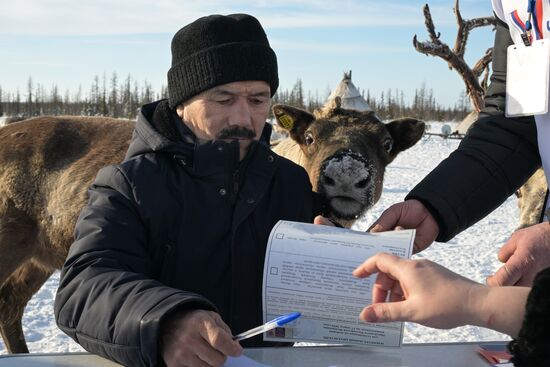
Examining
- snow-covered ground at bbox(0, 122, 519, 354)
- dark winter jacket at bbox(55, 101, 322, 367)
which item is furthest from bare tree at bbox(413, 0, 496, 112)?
dark winter jacket at bbox(55, 101, 322, 367)

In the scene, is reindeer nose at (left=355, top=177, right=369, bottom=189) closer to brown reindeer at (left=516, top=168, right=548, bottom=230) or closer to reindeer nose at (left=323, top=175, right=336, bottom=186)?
reindeer nose at (left=323, top=175, right=336, bottom=186)

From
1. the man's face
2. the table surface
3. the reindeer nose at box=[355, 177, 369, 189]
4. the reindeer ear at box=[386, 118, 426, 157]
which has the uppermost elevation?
the man's face

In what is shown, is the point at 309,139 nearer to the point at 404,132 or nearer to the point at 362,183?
the point at 404,132

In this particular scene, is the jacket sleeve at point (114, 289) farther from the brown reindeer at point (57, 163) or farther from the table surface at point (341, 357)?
the brown reindeer at point (57, 163)

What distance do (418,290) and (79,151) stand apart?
3.82 meters

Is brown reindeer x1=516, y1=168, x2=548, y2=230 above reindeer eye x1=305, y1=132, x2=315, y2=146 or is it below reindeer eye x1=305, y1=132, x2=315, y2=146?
below

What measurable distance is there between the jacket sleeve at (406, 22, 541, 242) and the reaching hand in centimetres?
114

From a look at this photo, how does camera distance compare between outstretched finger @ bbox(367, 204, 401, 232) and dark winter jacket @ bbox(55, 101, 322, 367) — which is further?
outstretched finger @ bbox(367, 204, 401, 232)

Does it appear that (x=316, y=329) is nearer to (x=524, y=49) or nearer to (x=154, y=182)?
(x=154, y=182)

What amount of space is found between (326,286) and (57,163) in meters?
3.43

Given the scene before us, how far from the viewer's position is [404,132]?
4.25 m

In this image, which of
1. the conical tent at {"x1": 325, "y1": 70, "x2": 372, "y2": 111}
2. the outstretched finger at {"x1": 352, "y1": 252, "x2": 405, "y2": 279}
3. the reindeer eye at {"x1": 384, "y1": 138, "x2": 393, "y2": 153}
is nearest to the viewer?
the outstretched finger at {"x1": 352, "y1": 252, "x2": 405, "y2": 279}

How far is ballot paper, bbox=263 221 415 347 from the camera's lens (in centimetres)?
171

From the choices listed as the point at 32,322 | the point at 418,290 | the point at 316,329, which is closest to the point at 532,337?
the point at 418,290
